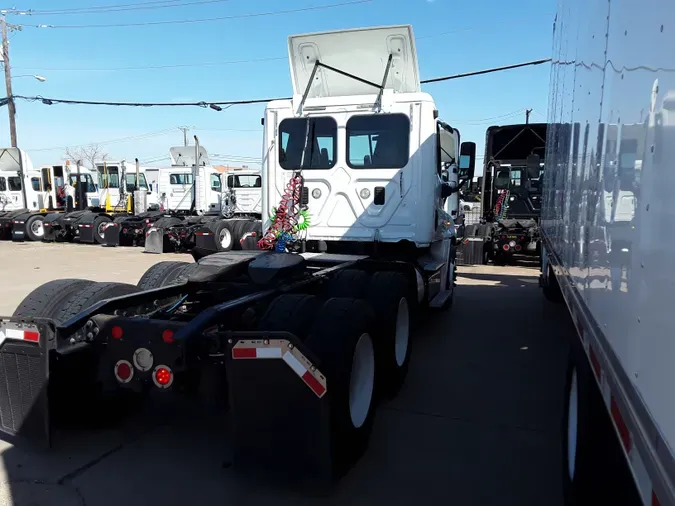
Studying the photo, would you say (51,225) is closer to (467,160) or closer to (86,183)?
(86,183)

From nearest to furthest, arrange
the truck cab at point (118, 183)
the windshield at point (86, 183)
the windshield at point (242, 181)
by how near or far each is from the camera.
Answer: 1. the windshield at point (242, 181)
2. the truck cab at point (118, 183)
3. the windshield at point (86, 183)

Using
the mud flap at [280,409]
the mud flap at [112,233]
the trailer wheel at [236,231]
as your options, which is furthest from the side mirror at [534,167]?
the mud flap at [112,233]

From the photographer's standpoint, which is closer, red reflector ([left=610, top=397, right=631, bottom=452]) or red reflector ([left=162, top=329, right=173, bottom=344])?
red reflector ([left=610, top=397, right=631, bottom=452])

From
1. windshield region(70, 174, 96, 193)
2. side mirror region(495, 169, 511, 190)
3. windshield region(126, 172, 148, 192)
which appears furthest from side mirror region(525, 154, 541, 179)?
windshield region(70, 174, 96, 193)

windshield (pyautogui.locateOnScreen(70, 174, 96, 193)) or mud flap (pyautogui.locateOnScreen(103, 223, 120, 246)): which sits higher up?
windshield (pyautogui.locateOnScreen(70, 174, 96, 193))

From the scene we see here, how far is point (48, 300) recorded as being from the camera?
157 inches

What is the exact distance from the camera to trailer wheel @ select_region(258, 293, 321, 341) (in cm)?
337

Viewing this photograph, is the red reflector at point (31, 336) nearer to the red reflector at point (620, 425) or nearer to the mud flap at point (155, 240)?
the red reflector at point (620, 425)

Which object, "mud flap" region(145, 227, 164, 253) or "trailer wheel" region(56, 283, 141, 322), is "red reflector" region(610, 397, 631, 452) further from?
"mud flap" region(145, 227, 164, 253)

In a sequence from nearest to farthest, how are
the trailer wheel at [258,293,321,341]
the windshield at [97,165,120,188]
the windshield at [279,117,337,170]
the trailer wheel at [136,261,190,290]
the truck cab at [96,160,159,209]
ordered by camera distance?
1. the trailer wheel at [258,293,321,341]
2. the trailer wheel at [136,261,190,290]
3. the windshield at [279,117,337,170]
4. the truck cab at [96,160,159,209]
5. the windshield at [97,165,120,188]

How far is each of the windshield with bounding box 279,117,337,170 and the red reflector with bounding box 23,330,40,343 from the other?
3870 mm

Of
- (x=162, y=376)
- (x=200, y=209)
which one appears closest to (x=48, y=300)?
(x=162, y=376)

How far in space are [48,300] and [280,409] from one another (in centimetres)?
227

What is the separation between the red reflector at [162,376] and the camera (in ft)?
9.95
